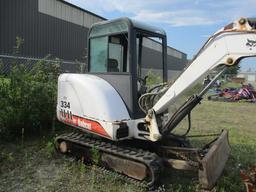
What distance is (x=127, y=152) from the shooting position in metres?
4.91

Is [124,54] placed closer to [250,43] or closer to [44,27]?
[250,43]

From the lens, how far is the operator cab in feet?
16.5

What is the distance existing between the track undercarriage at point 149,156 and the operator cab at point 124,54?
621mm

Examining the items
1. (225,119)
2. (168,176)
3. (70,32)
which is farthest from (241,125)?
(70,32)

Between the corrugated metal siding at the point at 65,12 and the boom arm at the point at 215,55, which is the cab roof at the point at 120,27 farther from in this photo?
the corrugated metal siding at the point at 65,12

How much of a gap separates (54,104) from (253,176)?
465 centimetres

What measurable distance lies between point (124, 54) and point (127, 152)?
1.54 meters

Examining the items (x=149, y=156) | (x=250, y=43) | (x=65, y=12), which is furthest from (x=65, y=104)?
(x=65, y=12)

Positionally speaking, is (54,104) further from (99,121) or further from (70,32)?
(70,32)

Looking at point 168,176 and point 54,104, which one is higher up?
point 54,104

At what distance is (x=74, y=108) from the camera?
5559 mm

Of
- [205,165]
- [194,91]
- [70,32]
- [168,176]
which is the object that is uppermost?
[70,32]

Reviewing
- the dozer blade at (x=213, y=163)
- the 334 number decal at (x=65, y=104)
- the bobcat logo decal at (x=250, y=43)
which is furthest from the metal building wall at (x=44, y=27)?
the bobcat logo decal at (x=250, y=43)

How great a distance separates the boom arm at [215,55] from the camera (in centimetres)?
388
